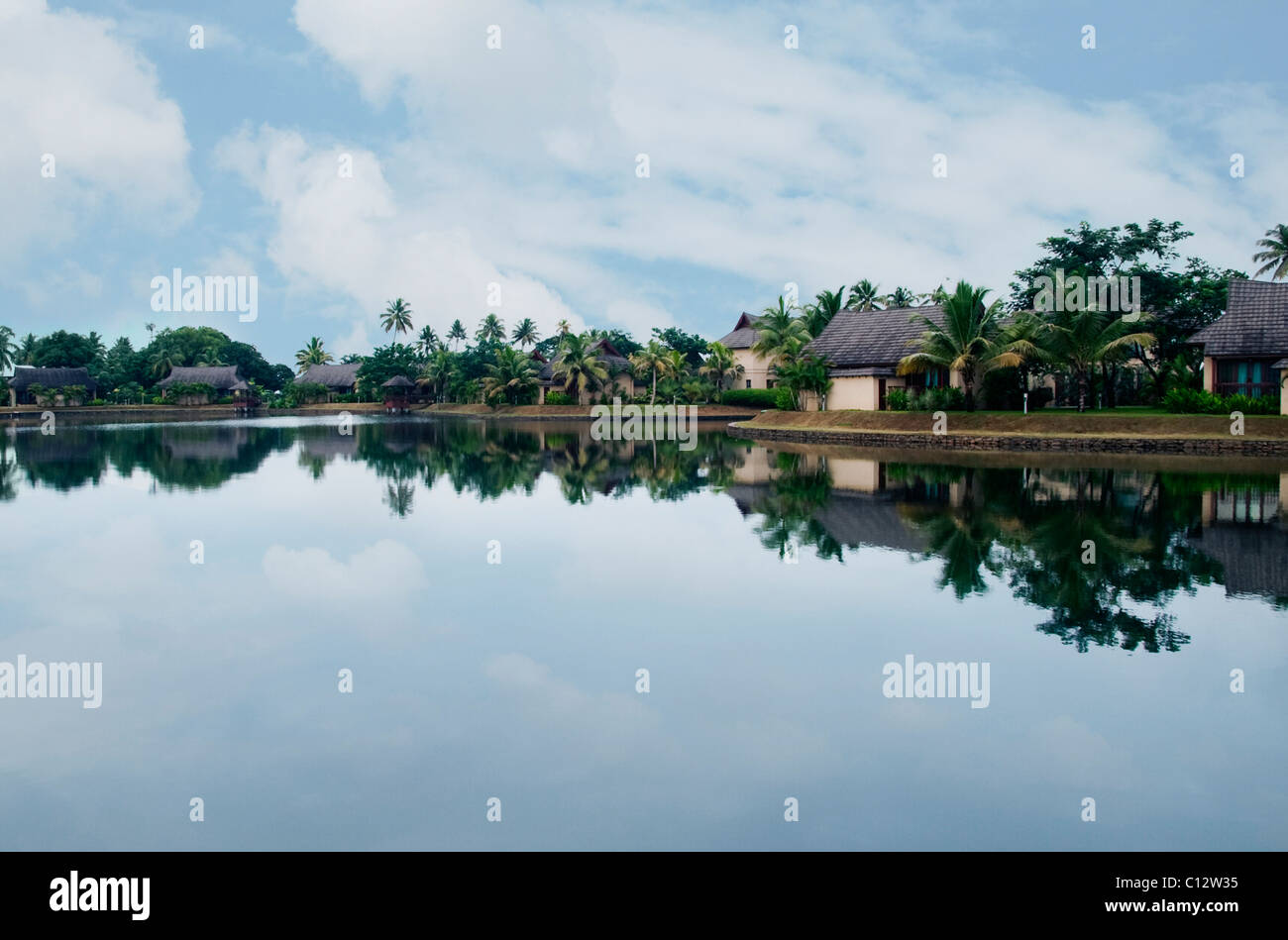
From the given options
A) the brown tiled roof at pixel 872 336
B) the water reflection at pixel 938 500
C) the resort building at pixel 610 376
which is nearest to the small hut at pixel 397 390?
the resort building at pixel 610 376

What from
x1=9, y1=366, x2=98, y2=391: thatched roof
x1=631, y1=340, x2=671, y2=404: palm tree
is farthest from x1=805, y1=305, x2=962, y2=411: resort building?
x1=9, y1=366, x2=98, y2=391: thatched roof

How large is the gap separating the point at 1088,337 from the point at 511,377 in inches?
1745

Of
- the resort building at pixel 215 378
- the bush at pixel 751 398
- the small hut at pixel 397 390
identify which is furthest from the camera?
the resort building at pixel 215 378

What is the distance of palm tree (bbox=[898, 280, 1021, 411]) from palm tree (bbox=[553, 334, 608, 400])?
112ft

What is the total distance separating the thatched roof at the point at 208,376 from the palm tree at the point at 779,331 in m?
57.0

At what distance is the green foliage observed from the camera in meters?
30.8

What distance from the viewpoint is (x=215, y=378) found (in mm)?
93375

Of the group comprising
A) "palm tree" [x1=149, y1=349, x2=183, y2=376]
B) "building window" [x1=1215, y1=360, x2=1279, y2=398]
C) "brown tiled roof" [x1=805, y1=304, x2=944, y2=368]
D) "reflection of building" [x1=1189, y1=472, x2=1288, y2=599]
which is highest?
"palm tree" [x1=149, y1=349, x2=183, y2=376]

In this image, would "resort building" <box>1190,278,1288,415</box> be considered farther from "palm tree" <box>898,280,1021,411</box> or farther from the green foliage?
"palm tree" <box>898,280,1021,411</box>

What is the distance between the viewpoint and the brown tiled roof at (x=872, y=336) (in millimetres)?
41875

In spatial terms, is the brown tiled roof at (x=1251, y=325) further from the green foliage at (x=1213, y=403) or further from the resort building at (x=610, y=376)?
the resort building at (x=610, y=376)

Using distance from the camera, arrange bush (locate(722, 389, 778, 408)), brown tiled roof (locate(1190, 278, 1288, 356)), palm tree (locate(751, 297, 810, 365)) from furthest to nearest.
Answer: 1. bush (locate(722, 389, 778, 408))
2. palm tree (locate(751, 297, 810, 365))
3. brown tiled roof (locate(1190, 278, 1288, 356))

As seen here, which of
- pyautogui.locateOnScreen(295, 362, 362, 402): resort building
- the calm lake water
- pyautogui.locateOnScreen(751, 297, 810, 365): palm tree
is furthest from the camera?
pyautogui.locateOnScreen(295, 362, 362, 402): resort building
